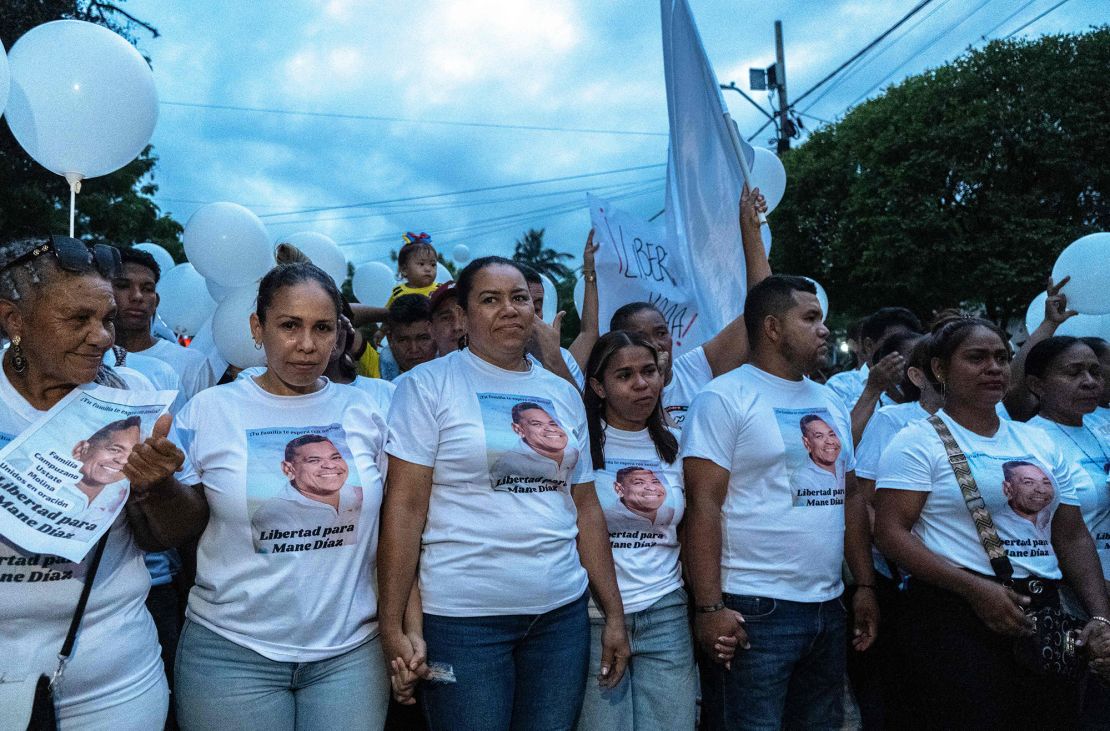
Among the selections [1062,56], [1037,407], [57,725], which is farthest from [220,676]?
→ [1062,56]

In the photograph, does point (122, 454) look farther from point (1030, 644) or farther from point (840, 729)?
point (1030, 644)

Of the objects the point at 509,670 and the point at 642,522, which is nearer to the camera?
the point at 509,670

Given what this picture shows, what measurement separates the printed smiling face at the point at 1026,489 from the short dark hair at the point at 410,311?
2935 millimetres

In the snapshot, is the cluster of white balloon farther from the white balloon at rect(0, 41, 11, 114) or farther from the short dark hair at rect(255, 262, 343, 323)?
the white balloon at rect(0, 41, 11, 114)

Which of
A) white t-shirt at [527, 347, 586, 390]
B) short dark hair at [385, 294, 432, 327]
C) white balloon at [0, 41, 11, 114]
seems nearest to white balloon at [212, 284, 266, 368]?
short dark hair at [385, 294, 432, 327]

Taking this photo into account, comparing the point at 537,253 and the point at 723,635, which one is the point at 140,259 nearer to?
the point at 723,635

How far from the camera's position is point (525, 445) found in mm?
2713

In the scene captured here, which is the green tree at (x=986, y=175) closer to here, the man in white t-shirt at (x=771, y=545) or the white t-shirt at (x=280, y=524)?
the man in white t-shirt at (x=771, y=545)

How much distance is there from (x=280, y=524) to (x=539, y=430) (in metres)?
0.87

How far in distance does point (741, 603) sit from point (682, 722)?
1.57ft

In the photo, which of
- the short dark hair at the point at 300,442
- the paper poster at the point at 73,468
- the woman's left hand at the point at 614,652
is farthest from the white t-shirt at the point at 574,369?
the paper poster at the point at 73,468

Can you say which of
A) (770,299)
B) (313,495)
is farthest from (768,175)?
(313,495)

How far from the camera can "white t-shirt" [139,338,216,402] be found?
3893mm

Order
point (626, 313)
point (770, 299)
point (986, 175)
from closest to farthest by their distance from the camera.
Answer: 1. point (770, 299)
2. point (626, 313)
3. point (986, 175)
